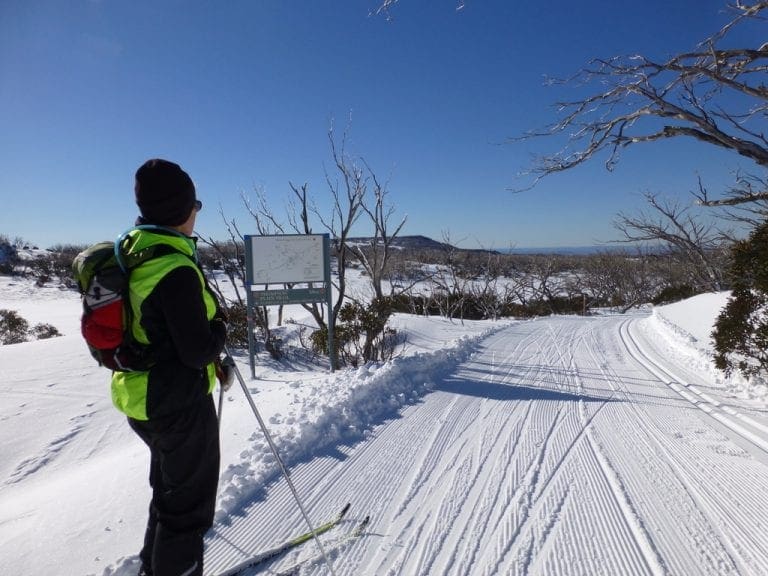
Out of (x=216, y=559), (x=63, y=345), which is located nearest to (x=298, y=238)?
(x=216, y=559)

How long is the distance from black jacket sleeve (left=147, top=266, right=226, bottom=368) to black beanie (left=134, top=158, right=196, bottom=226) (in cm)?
31

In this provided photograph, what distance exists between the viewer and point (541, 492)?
3008mm

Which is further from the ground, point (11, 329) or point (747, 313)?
point (747, 313)

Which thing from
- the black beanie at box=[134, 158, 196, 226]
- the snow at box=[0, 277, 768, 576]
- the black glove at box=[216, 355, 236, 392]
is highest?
the black beanie at box=[134, 158, 196, 226]

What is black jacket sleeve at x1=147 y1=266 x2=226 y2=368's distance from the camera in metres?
1.57

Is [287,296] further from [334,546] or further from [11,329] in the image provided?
[11,329]

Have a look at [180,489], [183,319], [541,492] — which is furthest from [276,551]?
[541,492]

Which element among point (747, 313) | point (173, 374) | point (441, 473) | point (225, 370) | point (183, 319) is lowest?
point (441, 473)

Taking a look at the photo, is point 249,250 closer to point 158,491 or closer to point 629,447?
point 158,491

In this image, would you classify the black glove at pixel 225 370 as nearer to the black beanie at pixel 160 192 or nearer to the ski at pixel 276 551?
the black beanie at pixel 160 192

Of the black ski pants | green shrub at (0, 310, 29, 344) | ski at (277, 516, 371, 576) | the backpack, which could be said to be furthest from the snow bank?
green shrub at (0, 310, 29, 344)

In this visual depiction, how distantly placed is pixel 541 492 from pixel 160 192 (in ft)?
10.3

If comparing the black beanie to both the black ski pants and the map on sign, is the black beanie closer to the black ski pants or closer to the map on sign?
the black ski pants

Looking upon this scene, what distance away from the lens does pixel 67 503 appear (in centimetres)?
284
